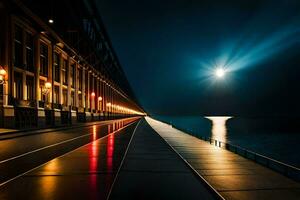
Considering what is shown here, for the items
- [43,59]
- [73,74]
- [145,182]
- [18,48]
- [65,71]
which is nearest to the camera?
[145,182]

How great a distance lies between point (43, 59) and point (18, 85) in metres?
9.45

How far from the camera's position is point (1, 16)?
36.2m

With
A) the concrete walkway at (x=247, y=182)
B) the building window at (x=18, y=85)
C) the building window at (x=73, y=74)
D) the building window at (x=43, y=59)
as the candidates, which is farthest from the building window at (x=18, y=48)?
the concrete walkway at (x=247, y=182)

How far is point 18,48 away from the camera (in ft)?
133

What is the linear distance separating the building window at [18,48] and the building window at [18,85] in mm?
1187

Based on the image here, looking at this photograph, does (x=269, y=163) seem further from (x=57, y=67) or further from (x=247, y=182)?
(x=57, y=67)

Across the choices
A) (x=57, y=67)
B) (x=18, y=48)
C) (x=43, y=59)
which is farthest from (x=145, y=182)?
(x=57, y=67)

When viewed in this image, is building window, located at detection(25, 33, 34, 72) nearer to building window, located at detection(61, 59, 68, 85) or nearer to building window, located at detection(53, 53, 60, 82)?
building window, located at detection(53, 53, 60, 82)

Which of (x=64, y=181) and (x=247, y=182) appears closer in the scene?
(x=64, y=181)

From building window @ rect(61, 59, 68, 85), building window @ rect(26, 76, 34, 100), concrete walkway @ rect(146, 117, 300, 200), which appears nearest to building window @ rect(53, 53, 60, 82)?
building window @ rect(61, 59, 68, 85)

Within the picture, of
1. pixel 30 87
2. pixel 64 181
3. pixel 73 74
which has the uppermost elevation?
pixel 73 74

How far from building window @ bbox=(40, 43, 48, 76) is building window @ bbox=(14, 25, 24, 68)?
7.29 metres

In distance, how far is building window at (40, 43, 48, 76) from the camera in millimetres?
48656

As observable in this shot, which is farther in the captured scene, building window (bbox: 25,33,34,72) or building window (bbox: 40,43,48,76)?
building window (bbox: 40,43,48,76)
